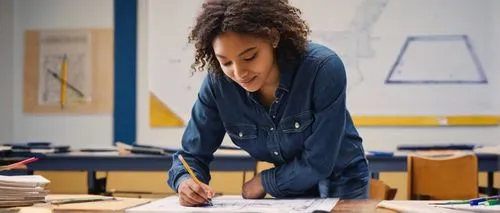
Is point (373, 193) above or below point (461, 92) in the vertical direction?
below

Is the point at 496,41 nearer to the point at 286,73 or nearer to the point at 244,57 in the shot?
the point at 286,73

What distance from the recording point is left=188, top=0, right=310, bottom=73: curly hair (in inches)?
54.8

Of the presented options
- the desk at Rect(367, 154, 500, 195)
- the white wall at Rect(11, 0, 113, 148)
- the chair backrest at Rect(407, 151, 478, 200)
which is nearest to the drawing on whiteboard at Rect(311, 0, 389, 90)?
the desk at Rect(367, 154, 500, 195)

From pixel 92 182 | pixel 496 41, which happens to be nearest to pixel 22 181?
pixel 92 182

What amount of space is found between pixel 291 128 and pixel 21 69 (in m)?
3.87

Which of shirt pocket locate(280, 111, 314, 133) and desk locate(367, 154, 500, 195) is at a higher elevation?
shirt pocket locate(280, 111, 314, 133)

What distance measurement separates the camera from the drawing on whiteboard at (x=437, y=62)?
443 centimetres

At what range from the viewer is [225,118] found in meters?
1.60

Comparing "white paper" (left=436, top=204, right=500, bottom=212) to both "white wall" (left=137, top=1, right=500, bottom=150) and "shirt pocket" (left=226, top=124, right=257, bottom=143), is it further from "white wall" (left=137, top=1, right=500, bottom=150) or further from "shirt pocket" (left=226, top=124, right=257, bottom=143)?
"white wall" (left=137, top=1, right=500, bottom=150)

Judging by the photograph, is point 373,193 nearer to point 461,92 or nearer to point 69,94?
point 461,92

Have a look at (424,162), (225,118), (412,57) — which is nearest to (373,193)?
(225,118)

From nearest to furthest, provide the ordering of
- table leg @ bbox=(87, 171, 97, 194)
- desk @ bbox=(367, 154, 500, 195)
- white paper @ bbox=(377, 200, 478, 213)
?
white paper @ bbox=(377, 200, 478, 213), desk @ bbox=(367, 154, 500, 195), table leg @ bbox=(87, 171, 97, 194)

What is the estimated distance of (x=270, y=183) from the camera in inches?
60.6

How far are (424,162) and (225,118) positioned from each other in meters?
1.63
